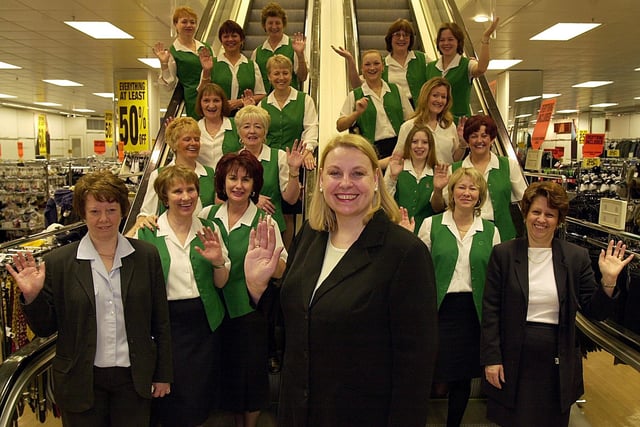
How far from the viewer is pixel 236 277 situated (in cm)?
294

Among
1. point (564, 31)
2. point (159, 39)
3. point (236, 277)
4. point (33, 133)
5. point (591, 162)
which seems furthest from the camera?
point (33, 133)

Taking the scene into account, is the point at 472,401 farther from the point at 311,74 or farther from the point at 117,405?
the point at 311,74

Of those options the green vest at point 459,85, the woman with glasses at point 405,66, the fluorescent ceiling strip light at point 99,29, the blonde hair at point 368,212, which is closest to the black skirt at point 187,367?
the blonde hair at point 368,212

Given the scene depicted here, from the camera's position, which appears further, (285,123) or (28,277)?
(285,123)

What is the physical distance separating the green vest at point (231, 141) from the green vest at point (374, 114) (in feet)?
3.63

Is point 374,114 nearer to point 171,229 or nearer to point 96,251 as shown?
point 171,229

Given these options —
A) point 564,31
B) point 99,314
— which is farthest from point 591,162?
point 99,314

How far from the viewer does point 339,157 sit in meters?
1.97

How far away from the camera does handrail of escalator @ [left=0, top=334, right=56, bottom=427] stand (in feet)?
8.25

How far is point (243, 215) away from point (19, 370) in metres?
1.28

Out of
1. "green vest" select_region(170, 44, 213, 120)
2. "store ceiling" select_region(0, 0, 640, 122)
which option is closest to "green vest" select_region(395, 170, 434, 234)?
"green vest" select_region(170, 44, 213, 120)

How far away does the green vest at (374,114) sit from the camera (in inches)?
185

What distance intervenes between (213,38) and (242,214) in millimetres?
4547

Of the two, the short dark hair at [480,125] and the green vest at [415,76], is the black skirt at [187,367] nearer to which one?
the short dark hair at [480,125]
